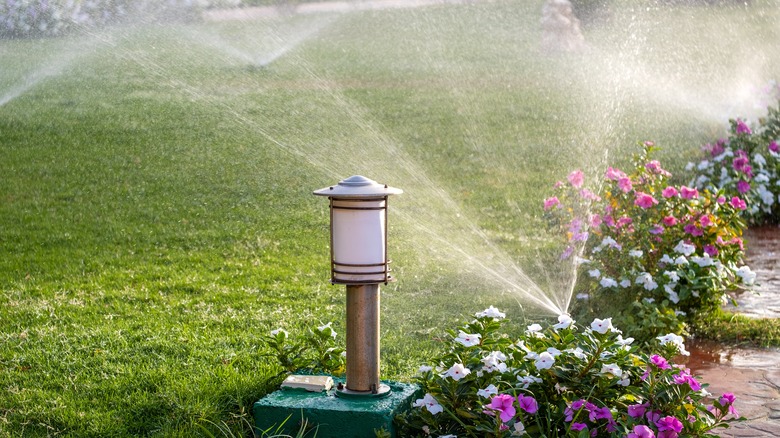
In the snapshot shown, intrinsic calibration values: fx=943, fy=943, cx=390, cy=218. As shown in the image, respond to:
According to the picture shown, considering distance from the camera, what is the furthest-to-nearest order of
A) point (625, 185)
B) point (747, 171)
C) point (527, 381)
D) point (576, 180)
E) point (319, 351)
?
point (747, 171) < point (576, 180) < point (625, 185) < point (319, 351) < point (527, 381)

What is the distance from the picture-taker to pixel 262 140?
34.0 feet

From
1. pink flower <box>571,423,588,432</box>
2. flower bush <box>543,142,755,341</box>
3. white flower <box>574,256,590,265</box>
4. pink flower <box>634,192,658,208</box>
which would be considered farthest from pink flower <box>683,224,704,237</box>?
pink flower <box>571,423,588,432</box>

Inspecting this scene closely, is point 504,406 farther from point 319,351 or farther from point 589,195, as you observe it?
point 589,195

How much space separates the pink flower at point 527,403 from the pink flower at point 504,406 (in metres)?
0.08

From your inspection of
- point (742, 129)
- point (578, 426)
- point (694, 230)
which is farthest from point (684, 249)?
point (742, 129)

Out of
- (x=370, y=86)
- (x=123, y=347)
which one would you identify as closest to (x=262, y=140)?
(x=370, y=86)

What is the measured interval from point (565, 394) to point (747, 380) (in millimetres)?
1416

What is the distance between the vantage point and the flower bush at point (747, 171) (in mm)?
7158

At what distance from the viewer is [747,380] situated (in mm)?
4043

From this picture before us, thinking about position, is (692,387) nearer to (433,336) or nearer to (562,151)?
(433,336)

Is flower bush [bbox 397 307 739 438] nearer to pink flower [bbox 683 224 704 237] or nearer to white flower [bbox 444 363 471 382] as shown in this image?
white flower [bbox 444 363 471 382]

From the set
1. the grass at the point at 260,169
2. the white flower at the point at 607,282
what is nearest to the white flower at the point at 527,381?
the grass at the point at 260,169

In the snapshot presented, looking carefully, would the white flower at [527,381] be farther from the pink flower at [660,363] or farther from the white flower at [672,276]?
the white flower at [672,276]

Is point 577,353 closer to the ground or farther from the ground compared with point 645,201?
closer to the ground
